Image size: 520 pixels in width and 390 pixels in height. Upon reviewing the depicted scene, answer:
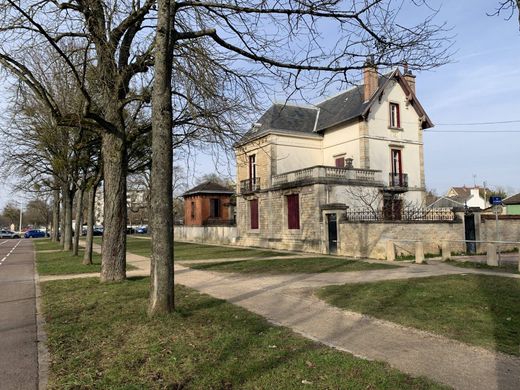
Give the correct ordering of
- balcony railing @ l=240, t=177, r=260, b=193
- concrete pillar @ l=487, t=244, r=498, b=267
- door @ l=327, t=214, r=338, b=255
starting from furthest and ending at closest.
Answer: balcony railing @ l=240, t=177, r=260, b=193 → door @ l=327, t=214, r=338, b=255 → concrete pillar @ l=487, t=244, r=498, b=267

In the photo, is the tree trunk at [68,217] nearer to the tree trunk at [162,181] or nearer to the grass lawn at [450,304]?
the grass lawn at [450,304]

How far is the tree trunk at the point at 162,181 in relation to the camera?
6910 millimetres

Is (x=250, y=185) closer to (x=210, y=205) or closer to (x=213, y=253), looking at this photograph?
(x=213, y=253)

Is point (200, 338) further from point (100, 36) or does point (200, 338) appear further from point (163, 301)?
point (100, 36)

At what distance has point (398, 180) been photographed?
3061 cm

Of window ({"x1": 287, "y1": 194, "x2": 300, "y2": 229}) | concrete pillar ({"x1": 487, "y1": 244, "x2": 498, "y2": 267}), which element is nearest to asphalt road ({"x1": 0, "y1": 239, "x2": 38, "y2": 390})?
concrete pillar ({"x1": 487, "y1": 244, "x2": 498, "y2": 267})

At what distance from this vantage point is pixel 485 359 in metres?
5.16

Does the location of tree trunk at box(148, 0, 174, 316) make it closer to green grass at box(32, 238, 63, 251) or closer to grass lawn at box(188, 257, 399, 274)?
grass lawn at box(188, 257, 399, 274)

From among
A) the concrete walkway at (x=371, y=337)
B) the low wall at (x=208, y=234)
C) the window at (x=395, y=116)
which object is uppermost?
the window at (x=395, y=116)

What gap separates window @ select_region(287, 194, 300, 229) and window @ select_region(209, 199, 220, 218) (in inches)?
744

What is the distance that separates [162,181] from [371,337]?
12.7 feet

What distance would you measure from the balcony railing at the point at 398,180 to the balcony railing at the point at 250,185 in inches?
366

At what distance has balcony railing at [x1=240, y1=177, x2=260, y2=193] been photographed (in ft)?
107

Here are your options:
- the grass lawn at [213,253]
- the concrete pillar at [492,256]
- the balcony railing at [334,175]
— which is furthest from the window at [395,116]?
the concrete pillar at [492,256]
